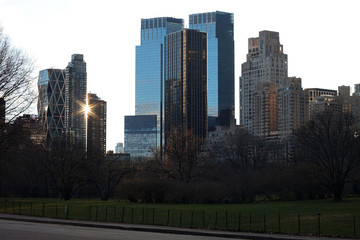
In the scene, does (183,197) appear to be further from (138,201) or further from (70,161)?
(70,161)

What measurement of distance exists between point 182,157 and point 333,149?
27311 millimetres

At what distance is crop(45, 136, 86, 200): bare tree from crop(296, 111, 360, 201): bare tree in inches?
1494

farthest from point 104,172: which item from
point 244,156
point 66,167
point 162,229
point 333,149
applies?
point 162,229

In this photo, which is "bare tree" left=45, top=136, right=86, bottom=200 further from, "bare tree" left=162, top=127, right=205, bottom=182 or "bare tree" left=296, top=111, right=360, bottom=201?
Answer: "bare tree" left=296, top=111, right=360, bottom=201

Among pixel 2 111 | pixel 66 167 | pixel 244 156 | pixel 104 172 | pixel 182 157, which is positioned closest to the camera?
pixel 2 111

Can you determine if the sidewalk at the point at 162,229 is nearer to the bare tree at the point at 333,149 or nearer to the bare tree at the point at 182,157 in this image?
the bare tree at the point at 333,149

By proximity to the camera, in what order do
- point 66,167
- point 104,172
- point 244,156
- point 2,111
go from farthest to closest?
point 244,156, point 104,172, point 66,167, point 2,111

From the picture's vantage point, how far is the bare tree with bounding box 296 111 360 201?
73438 mm

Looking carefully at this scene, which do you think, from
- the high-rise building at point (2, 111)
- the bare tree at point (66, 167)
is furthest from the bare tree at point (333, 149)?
the high-rise building at point (2, 111)

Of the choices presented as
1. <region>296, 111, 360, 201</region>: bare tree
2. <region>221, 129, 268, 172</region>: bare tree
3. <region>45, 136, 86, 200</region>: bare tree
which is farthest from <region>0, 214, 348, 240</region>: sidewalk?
<region>221, 129, 268, 172</region>: bare tree

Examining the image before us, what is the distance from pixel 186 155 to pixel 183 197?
1678 cm

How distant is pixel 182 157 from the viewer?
9094 centimetres

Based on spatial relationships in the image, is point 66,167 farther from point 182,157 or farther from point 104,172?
point 182,157

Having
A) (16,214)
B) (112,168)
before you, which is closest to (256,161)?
(112,168)
